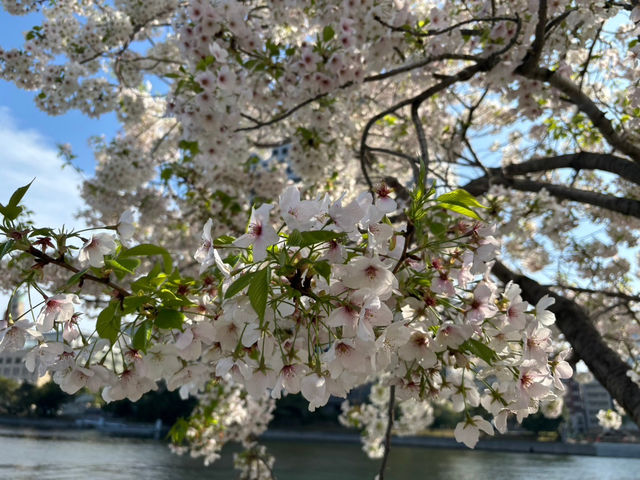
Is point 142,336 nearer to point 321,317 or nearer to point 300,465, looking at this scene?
point 321,317

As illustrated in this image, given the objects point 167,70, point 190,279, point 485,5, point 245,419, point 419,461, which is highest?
point 167,70

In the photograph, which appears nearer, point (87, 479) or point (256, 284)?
point (256, 284)

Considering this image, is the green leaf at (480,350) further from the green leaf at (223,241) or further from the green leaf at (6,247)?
→ the green leaf at (6,247)

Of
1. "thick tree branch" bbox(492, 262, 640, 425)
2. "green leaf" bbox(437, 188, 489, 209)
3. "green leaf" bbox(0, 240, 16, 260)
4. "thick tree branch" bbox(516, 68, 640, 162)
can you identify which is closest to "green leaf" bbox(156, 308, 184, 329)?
"green leaf" bbox(0, 240, 16, 260)

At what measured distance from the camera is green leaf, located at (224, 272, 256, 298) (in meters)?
0.60

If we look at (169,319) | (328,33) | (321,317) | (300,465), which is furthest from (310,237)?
(300,465)

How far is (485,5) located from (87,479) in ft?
41.1

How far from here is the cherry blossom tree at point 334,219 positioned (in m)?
0.69

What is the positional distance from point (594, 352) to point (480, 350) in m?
1.82

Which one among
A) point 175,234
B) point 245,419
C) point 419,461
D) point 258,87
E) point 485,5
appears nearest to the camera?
point 485,5

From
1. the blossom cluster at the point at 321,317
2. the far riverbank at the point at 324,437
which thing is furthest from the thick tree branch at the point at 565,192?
the far riverbank at the point at 324,437

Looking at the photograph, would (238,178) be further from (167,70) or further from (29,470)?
(29,470)

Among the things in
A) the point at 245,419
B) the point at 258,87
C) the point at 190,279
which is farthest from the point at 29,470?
the point at 190,279

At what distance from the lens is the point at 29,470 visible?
37.4 feet
